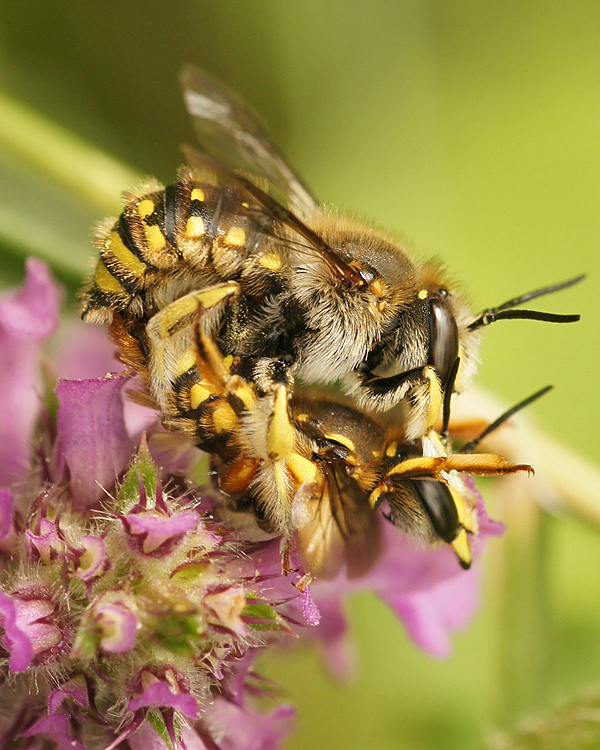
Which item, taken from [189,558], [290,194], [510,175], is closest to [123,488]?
[189,558]

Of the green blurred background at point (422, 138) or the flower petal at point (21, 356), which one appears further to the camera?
the green blurred background at point (422, 138)

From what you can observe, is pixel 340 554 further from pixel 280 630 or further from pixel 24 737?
pixel 24 737

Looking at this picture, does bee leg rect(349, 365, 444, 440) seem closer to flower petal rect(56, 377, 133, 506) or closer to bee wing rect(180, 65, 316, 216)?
flower petal rect(56, 377, 133, 506)

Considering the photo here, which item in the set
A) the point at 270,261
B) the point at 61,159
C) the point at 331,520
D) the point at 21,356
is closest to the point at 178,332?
the point at 270,261

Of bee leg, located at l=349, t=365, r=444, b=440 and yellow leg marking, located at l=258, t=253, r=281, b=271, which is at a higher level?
yellow leg marking, located at l=258, t=253, r=281, b=271

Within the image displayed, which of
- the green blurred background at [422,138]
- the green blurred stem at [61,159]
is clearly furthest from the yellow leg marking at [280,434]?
the green blurred background at [422,138]

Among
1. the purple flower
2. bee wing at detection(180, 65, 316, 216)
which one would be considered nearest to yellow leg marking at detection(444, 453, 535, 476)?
the purple flower

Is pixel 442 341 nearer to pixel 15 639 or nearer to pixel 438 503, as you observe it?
pixel 438 503

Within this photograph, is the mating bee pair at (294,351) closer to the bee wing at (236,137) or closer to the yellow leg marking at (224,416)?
the yellow leg marking at (224,416)
